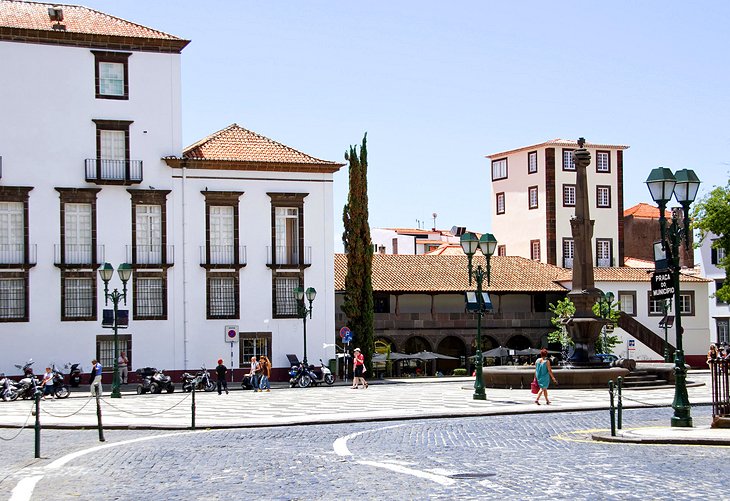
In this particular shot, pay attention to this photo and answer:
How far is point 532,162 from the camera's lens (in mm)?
74500

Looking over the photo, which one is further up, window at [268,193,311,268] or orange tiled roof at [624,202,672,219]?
orange tiled roof at [624,202,672,219]

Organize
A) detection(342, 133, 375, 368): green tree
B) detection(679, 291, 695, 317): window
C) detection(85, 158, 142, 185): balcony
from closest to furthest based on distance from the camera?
detection(85, 158, 142, 185): balcony, detection(342, 133, 375, 368): green tree, detection(679, 291, 695, 317): window

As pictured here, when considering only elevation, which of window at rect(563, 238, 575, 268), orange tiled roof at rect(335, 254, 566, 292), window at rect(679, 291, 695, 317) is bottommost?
window at rect(679, 291, 695, 317)

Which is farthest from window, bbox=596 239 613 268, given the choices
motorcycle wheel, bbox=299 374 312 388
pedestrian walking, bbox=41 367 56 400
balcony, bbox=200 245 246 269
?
pedestrian walking, bbox=41 367 56 400

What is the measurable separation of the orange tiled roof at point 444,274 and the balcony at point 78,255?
49.7 ft

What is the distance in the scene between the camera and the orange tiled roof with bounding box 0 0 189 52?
156ft

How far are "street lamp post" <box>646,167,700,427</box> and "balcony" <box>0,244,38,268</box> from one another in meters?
32.1

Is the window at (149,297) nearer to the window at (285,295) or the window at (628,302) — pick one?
the window at (285,295)

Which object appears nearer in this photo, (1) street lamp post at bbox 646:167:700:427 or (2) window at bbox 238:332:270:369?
(1) street lamp post at bbox 646:167:700:427

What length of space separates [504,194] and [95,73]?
35.5 meters

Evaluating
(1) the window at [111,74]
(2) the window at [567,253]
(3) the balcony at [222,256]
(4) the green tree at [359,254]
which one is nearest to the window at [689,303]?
(2) the window at [567,253]

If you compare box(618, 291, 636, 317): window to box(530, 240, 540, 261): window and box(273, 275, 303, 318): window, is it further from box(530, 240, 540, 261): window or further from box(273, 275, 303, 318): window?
box(273, 275, 303, 318): window

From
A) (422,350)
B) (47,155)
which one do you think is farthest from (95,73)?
(422,350)

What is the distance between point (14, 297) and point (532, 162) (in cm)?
3720
